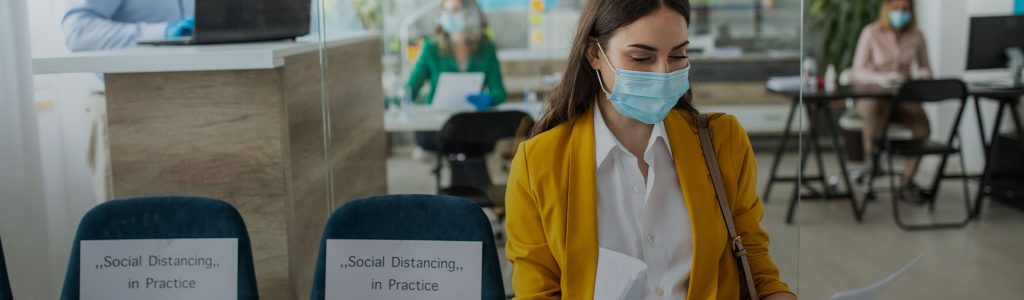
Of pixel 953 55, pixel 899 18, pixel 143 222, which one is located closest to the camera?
pixel 143 222

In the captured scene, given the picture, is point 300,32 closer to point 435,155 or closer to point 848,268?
point 435,155

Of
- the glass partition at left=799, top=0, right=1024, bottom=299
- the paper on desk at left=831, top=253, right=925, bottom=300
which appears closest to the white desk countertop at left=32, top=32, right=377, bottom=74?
the paper on desk at left=831, top=253, right=925, bottom=300

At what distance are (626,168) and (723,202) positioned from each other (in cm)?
20

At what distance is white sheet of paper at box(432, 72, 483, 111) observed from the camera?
4238mm

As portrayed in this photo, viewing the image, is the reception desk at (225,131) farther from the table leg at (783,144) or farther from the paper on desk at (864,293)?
the table leg at (783,144)

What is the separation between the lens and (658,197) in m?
1.86

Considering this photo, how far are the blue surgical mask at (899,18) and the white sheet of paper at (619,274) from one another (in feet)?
17.4

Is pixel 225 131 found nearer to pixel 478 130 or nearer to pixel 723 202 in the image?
pixel 478 130

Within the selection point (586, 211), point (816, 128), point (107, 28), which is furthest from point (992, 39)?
point (107, 28)

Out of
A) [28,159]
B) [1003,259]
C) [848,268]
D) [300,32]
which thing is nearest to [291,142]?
[300,32]

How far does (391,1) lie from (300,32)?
10.3 ft

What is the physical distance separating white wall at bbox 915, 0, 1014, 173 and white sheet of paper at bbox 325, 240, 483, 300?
224 inches

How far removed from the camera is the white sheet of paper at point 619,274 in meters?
1.84

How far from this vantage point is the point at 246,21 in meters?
2.82
